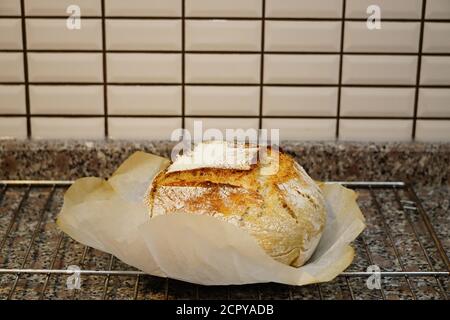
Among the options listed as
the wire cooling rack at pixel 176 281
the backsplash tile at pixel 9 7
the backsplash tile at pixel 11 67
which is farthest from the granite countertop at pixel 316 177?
the backsplash tile at pixel 9 7

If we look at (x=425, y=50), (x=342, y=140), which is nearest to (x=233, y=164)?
(x=342, y=140)

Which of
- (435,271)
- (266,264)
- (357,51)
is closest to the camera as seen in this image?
(266,264)

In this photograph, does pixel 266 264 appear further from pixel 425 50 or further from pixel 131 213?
pixel 425 50

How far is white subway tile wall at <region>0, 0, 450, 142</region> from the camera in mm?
1342

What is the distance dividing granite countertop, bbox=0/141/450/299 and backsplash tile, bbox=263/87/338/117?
0.20 ft

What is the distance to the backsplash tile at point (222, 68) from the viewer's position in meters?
1.36

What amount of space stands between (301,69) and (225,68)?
137mm

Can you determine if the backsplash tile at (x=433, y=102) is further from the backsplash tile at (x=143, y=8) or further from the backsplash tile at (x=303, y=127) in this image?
the backsplash tile at (x=143, y=8)

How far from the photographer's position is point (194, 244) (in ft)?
3.12

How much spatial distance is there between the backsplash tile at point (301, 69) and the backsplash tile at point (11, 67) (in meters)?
0.44

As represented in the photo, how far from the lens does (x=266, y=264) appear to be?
0.96m

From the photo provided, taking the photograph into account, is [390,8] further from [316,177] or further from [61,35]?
[61,35]

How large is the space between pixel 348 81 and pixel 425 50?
0.49 ft
